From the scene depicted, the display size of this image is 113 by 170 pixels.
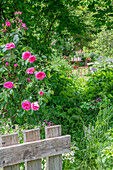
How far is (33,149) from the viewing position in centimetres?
160

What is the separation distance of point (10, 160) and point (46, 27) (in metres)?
3.51

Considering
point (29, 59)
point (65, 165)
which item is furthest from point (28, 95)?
point (65, 165)

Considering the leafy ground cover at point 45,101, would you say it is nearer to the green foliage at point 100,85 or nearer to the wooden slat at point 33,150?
the green foliage at point 100,85

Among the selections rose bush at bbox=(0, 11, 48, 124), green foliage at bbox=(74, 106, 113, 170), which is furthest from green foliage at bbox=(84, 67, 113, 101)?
rose bush at bbox=(0, 11, 48, 124)

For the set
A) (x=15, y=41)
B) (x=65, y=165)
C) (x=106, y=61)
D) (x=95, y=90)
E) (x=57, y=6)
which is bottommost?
(x=65, y=165)

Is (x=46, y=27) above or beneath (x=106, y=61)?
above

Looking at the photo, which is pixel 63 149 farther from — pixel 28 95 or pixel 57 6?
pixel 57 6

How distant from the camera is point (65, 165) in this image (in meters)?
2.55

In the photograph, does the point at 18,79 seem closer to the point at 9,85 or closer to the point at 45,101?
the point at 9,85

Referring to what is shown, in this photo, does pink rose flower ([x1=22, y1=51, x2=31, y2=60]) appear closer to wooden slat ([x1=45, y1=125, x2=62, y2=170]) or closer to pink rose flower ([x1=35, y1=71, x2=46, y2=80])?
pink rose flower ([x1=35, y1=71, x2=46, y2=80])

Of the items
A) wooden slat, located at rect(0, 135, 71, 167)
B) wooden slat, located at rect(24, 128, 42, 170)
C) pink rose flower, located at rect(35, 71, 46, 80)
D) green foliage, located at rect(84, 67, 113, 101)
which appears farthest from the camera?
green foliage, located at rect(84, 67, 113, 101)

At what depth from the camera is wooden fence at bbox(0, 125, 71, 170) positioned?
1.53 m

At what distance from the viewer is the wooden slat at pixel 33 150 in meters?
1.52

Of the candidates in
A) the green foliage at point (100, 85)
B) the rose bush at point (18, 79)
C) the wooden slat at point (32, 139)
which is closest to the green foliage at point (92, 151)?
the rose bush at point (18, 79)
